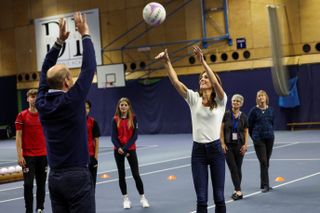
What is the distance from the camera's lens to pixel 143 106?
95.7 ft

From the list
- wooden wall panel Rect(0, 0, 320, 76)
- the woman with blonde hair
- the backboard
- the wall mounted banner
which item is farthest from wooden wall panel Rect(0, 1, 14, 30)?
the woman with blonde hair

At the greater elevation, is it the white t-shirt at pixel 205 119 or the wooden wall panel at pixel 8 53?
the wooden wall panel at pixel 8 53

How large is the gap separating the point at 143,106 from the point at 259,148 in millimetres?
18879

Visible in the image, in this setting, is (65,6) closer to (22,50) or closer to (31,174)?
(22,50)

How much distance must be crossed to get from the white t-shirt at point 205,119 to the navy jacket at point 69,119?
213 centimetres

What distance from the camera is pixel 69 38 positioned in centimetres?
3122

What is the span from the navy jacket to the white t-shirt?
6.98ft

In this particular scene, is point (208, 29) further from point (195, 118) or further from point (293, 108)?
point (195, 118)

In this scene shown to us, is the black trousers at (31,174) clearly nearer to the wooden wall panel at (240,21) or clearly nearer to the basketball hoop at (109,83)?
the wooden wall panel at (240,21)

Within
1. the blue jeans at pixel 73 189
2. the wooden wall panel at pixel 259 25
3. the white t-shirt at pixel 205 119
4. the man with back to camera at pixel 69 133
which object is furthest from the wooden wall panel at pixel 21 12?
the blue jeans at pixel 73 189

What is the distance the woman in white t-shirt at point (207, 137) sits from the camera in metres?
6.23

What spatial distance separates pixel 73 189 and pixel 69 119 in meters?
0.53

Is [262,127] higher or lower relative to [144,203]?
higher

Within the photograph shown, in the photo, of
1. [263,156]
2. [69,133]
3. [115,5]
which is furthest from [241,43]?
[69,133]
